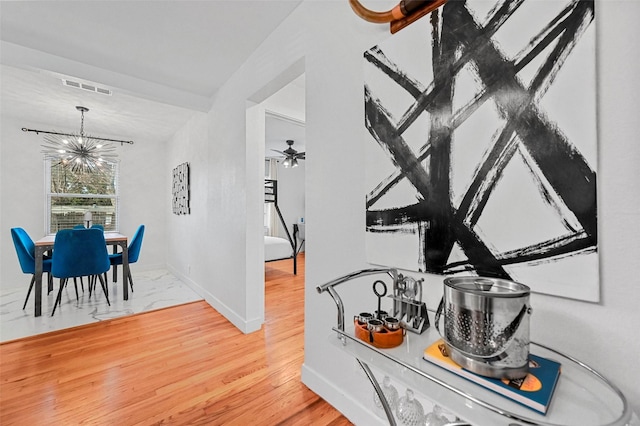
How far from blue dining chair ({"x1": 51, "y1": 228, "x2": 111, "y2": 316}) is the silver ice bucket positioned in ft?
12.3

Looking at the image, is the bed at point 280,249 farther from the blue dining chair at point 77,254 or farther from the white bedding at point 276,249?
the blue dining chair at point 77,254

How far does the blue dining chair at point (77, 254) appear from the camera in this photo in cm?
287

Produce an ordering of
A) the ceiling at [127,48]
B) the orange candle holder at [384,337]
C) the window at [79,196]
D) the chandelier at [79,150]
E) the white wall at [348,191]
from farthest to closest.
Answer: the window at [79,196] → the chandelier at [79,150] → the ceiling at [127,48] → the orange candle holder at [384,337] → the white wall at [348,191]

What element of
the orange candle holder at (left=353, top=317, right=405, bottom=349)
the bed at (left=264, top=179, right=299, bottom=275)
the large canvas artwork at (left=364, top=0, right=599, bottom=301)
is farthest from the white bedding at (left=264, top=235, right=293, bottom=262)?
the orange candle holder at (left=353, top=317, right=405, bottom=349)

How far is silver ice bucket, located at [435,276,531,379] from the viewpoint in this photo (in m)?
0.59

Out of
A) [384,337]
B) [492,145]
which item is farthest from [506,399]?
[492,145]

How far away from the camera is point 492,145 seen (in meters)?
0.90

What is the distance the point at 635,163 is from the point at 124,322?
3657 millimetres

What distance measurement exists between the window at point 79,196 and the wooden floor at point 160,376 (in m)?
2.80

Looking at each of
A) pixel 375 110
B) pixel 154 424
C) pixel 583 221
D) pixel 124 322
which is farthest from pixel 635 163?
pixel 124 322

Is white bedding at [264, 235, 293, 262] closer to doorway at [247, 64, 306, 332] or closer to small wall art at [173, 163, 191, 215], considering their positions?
small wall art at [173, 163, 191, 215]

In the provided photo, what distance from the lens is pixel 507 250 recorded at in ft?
2.82

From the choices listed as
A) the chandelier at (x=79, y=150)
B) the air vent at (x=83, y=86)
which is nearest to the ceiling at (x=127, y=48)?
the air vent at (x=83, y=86)

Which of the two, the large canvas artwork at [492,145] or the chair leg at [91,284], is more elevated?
the large canvas artwork at [492,145]
